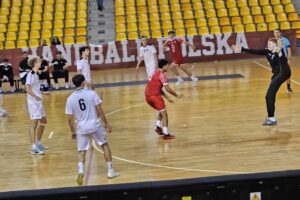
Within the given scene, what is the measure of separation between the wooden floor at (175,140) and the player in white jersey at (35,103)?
0.92 ft

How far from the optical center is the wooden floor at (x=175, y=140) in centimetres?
1049

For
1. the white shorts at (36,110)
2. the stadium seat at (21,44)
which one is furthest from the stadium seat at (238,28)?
the white shorts at (36,110)

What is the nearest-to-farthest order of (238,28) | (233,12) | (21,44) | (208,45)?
1. (208,45)
2. (21,44)
3. (238,28)
4. (233,12)

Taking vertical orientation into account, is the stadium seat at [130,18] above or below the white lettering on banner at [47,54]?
above

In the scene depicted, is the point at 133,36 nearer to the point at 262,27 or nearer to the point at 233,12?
the point at 233,12

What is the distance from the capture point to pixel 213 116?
1533cm

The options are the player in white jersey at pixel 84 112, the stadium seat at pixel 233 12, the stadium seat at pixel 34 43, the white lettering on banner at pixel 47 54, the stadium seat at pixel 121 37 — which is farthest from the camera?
the stadium seat at pixel 233 12

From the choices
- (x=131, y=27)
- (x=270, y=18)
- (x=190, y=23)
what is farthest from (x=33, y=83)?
(x=270, y=18)

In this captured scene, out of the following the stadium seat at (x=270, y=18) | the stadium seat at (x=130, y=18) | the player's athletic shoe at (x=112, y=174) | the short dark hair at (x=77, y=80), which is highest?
the stadium seat at (x=130, y=18)

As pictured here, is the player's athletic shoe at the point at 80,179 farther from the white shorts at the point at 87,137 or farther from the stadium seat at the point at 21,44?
the stadium seat at the point at 21,44

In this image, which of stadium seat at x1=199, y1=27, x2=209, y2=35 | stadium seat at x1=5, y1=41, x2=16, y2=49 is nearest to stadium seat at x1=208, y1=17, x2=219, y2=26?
stadium seat at x1=199, y1=27, x2=209, y2=35

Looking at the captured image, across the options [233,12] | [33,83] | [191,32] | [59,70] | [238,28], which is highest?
[233,12]

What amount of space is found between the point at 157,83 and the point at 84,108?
324 centimetres

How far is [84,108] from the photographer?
9.84m
